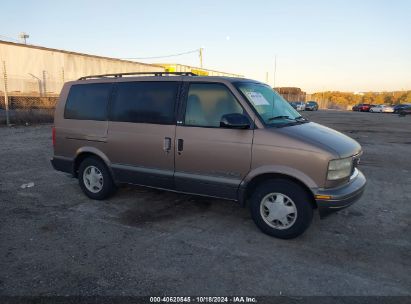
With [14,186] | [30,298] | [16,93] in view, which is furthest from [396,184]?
[16,93]

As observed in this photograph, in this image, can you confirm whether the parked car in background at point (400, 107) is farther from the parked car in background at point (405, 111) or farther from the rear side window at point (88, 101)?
the rear side window at point (88, 101)

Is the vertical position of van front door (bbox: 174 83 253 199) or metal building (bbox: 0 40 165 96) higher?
metal building (bbox: 0 40 165 96)

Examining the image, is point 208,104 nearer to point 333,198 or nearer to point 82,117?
point 333,198

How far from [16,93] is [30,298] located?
20130mm

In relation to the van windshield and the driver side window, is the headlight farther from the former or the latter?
the driver side window

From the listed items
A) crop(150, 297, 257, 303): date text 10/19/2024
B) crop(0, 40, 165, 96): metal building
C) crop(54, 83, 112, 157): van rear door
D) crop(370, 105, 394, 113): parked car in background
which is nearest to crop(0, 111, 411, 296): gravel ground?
crop(150, 297, 257, 303): date text 10/19/2024

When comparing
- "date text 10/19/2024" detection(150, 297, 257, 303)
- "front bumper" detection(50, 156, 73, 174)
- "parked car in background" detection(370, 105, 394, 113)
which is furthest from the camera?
"parked car in background" detection(370, 105, 394, 113)

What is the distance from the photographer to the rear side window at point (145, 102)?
180 inches

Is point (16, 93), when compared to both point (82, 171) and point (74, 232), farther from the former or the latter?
point (74, 232)

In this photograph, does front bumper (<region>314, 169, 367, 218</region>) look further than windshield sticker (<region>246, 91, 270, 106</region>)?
No

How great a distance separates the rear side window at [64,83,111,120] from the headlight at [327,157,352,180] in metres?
3.48

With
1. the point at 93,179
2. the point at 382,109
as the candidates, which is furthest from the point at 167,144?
the point at 382,109

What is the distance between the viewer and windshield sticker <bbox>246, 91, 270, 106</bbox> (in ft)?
13.9

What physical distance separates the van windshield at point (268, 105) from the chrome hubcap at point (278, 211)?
3.15 feet
